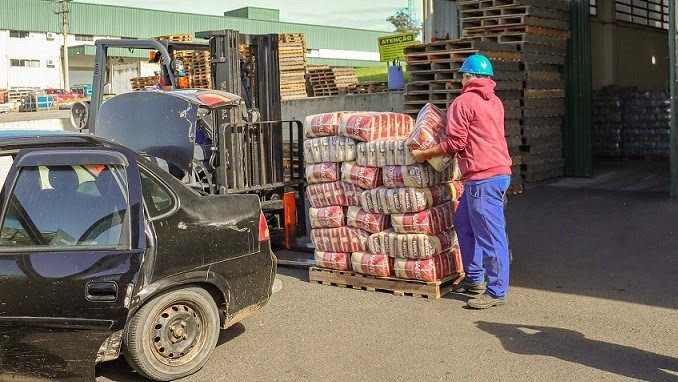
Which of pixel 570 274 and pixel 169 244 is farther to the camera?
pixel 570 274

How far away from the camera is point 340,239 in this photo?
330 inches

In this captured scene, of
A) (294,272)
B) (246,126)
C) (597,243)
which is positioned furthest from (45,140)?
(597,243)

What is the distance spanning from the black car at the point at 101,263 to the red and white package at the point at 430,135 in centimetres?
229

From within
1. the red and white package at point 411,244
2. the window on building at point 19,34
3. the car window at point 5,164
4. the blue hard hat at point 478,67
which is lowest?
the red and white package at point 411,244

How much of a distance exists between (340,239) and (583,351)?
118 inches

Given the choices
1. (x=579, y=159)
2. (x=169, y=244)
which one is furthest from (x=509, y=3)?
(x=169, y=244)

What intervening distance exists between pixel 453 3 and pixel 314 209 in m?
12.1

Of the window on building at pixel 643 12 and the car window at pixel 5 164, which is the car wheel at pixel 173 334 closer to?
the car window at pixel 5 164

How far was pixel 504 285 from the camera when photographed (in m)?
7.44

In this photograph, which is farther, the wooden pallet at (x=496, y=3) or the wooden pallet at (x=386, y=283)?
the wooden pallet at (x=496, y=3)

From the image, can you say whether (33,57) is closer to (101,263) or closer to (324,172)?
(324,172)

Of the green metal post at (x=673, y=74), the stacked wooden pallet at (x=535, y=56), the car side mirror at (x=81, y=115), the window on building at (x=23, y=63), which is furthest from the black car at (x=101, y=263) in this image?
the window on building at (x=23, y=63)

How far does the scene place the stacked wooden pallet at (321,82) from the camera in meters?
24.7

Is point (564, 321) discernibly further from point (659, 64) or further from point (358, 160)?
point (659, 64)
